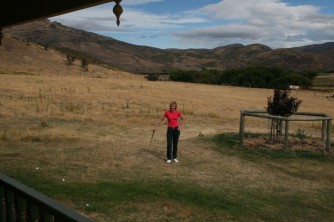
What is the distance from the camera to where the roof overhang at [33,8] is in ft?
14.4

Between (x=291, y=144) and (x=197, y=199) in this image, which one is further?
(x=291, y=144)

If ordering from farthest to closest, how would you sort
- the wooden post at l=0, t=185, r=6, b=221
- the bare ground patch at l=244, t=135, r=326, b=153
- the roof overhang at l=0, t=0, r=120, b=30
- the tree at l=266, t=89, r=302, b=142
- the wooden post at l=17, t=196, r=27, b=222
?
the tree at l=266, t=89, r=302, b=142, the bare ground patch at l=244, t=135, r=326, b=153, the roof overhang at l=0, t=0, r=120, b=30, the wooden post at l=0, t=185, r=6, b=221, the wooden post at l=17, t=196, r=27, b=222

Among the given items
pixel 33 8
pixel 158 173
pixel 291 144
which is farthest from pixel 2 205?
pixel 291 144

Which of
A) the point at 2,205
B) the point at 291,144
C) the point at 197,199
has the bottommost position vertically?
the point at 197,199

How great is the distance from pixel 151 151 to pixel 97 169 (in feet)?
10.1

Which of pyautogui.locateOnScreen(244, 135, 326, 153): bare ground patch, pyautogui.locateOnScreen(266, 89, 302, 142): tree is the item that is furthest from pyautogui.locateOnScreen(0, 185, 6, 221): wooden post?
pyautogui.locateOnScreen(266, 89, 302, 142): tree

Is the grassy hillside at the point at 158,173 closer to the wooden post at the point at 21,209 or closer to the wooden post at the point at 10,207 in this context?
the wooden post at the point at 10,207

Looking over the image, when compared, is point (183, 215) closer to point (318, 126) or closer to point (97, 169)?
point (97, 169)

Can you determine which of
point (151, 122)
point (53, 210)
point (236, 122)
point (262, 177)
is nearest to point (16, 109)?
point (151, 122)

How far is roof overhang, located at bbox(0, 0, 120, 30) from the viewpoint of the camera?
440 centimetres

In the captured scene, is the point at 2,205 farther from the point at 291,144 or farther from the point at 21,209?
the point at 291,144

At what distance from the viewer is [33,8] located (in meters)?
5.33

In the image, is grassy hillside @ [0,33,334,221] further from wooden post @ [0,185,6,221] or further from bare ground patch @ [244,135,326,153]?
wooden post @ [0,185,6,221]

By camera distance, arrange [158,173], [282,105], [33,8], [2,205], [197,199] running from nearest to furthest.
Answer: [2,205] → [33,8] → [197,199] → [158,173] → [282,105]
